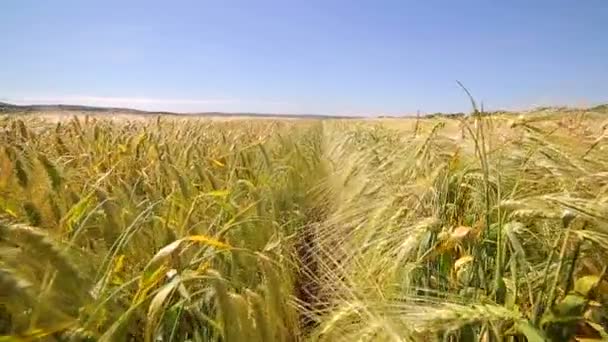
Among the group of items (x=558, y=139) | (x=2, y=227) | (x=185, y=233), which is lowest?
(x=185, y=233)

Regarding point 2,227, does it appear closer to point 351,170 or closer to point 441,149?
point 441,149

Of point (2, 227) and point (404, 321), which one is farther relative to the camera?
point (404, 321)

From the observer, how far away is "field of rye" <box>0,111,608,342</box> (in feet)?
3.06

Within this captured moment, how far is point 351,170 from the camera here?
115 inches

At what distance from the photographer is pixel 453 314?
0.93 meters

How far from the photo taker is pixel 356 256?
5.20ft

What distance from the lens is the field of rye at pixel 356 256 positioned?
0.93 meters

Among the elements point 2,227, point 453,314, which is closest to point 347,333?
point 453,314

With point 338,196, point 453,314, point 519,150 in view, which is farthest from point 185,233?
point 338,196

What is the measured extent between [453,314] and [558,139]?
0.97 m

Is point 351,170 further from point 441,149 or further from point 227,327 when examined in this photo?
point 227,327

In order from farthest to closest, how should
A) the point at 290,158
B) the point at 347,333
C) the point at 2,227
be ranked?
the point at 290,158, the point at 347,333, the point at 2,227

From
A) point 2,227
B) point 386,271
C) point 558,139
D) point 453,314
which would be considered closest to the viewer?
point 2,227

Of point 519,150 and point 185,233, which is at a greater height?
point 519,150
